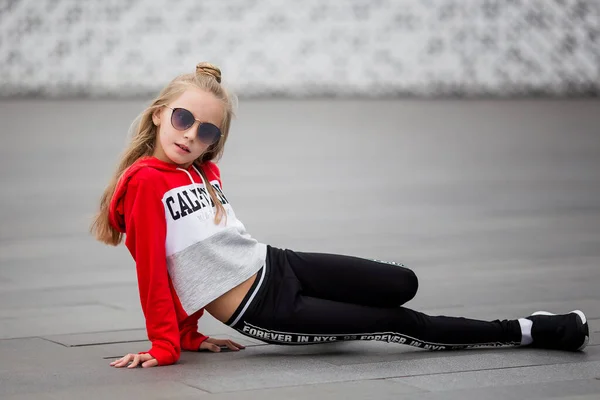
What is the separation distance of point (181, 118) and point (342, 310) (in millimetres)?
798

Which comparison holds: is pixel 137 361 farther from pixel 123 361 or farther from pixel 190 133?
pixel 190 133

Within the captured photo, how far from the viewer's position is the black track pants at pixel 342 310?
366 centimetres

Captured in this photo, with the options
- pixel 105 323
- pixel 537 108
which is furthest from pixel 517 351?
pixel 537 108

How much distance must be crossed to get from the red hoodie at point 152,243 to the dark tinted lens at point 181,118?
140 mm

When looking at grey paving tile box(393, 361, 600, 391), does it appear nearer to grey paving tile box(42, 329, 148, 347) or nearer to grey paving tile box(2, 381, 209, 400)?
grey paving tile box(2, 381, 209, 400)

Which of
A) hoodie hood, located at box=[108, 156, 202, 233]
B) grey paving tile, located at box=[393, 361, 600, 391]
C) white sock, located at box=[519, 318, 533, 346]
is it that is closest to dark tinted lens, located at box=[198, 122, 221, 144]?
hoodie hood, located at box=[108, 156, 202, 233]

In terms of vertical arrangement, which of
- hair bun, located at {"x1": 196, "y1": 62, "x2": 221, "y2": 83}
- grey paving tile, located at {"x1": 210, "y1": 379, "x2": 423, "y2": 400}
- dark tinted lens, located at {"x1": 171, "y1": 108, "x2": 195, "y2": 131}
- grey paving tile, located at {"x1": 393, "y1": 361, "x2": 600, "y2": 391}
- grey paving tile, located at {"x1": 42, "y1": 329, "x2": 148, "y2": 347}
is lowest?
grey paving tile, located at {"x1": 210, "y1": 379, "x2": 423, "y2": 400}

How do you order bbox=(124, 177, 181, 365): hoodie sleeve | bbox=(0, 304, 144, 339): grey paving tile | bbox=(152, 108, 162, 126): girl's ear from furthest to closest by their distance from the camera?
bbox=(0, 304, 144, 339): grey paving tile, bbox=(152, 108, 162, 126): girl's ear, bbox=(124, 177, 181, 365): hoodie sleeve

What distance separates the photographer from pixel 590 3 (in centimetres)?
2152

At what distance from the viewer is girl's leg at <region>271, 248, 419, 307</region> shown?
3.73 metres

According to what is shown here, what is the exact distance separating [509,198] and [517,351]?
4.68 m

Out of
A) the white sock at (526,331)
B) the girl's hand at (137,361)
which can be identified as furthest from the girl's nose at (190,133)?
the white sock at (526,331)

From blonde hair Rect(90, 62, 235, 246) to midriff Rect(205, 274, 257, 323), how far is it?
0.78 ft

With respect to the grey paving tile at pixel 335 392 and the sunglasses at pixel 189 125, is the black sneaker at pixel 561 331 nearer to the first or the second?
the grey paving tile at pixel 335 392
